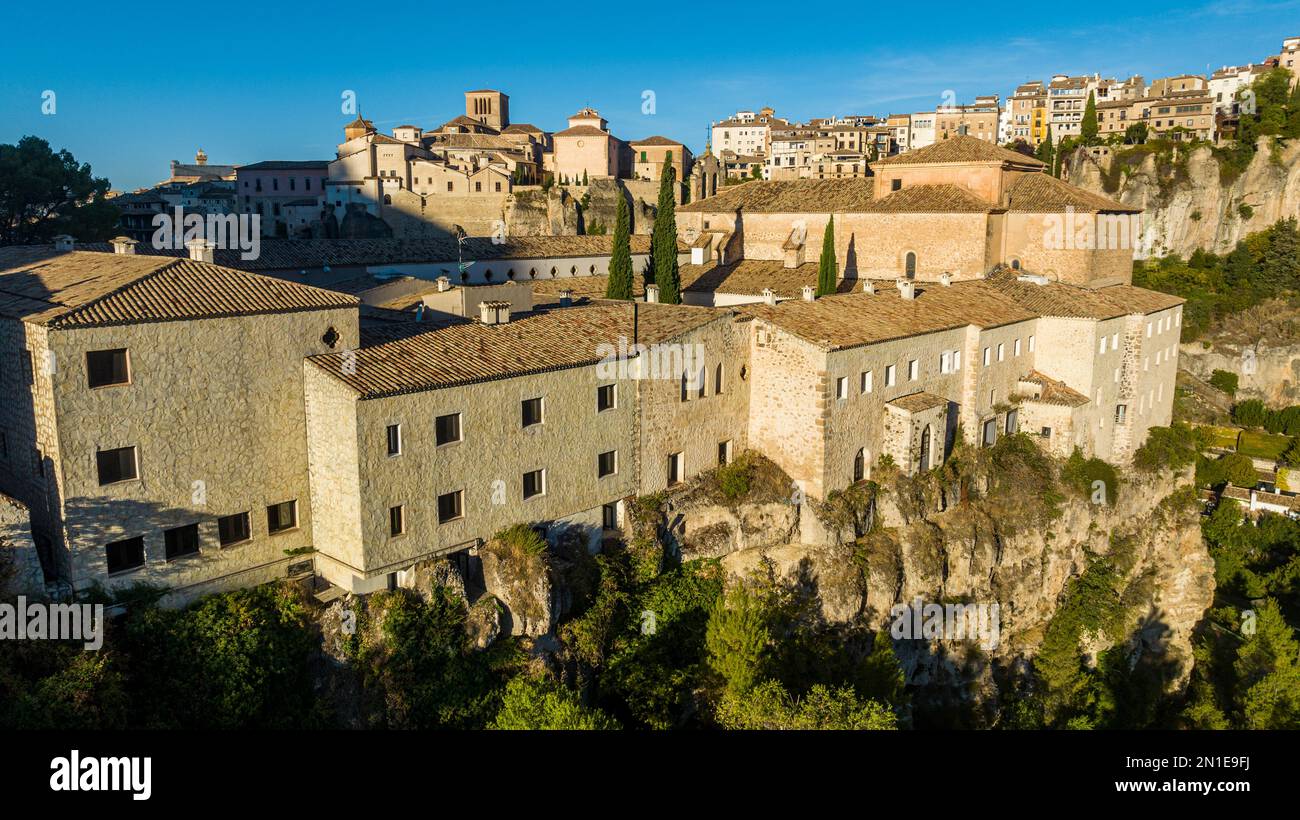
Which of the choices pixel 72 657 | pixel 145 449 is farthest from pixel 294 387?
pixel 72 657

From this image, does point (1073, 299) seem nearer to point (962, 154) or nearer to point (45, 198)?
point (962, 154)

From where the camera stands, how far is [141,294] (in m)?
18.6

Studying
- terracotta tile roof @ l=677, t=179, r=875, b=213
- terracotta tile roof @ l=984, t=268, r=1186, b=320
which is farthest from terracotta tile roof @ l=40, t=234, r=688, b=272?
terracotta tile roof @ l=984, t=268, r=1186, b=320

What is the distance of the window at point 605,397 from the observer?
2398 centimetres

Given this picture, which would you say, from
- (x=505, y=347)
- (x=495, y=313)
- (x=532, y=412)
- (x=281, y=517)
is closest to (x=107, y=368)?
(x=281, y=517)

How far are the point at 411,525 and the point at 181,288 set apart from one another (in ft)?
22.2

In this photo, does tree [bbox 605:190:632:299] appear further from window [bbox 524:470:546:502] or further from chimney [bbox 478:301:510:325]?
window [bbox 524:470:546:502]

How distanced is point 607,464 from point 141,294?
449 inches

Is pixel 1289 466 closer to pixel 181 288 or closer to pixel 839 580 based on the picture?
pixel 839 580

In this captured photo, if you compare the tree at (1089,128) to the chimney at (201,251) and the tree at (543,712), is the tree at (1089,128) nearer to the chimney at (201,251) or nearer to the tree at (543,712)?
the chimney at (201,251)

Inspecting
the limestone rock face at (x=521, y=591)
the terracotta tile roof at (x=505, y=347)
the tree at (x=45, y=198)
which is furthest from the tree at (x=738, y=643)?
the tree at (x=45, y=198)

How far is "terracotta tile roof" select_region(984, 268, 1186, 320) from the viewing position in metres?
35.0

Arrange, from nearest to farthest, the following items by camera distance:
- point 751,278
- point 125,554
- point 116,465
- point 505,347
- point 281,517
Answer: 1. point 116,465
2. point 125,554
3. point 281,517
4. point 505,347
5. point 751,278

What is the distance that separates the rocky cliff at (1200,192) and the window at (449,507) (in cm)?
7534
